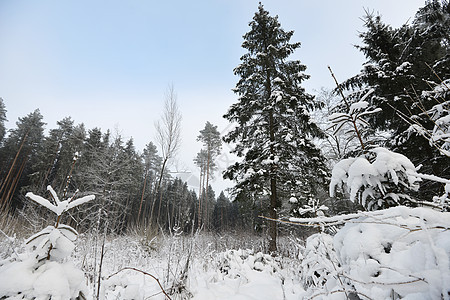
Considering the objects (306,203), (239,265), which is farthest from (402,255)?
(306,203)

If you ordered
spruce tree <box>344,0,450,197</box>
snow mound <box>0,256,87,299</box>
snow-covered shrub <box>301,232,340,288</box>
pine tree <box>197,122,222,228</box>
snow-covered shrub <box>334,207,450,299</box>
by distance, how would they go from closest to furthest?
snow-covered shrub <box>334,207,450,299</box> → snow mound <box>0,256,87,299</box> → snow-covered shrub <box>301,232,340,288</box> → spruce tree <box>344,0,450,197</box> → pine tree <box>197,122,222,228</box>

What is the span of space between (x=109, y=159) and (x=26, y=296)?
969 centimetres

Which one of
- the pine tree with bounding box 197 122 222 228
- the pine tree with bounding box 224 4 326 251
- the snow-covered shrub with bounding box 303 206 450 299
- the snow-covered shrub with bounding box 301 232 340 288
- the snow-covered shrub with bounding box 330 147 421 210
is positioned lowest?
the snow-covered shrub with bounding box 301 232 340 288

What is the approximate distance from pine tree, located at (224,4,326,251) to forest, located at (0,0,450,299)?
55 mm

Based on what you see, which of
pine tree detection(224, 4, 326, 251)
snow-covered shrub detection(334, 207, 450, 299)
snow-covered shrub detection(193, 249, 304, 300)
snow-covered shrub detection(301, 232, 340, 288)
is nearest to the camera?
snow-covered shrub detection(334, 207, 450, 299)

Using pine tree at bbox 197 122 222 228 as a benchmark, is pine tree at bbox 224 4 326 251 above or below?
below

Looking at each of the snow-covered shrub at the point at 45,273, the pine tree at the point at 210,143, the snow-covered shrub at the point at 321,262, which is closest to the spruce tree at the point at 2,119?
the pine tree at the point at 210,143

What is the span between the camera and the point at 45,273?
2.62 feet

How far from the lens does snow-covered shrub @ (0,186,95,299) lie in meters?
0.74

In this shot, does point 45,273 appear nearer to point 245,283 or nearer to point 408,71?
point 245,283

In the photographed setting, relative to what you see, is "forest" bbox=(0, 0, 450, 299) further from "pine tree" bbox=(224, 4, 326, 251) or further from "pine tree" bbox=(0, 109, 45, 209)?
"pine tree" bbox=(0, 109, 45, 209)

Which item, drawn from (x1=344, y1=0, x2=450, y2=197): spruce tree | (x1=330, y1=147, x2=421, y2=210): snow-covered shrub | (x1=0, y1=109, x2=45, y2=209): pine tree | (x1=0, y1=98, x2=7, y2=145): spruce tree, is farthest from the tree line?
(x1=0, y1=98, x2=7, y2=145): spruce tree

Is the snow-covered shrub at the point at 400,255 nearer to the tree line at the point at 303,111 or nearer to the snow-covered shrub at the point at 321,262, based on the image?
the snow-covered shrub at the point at 321,262

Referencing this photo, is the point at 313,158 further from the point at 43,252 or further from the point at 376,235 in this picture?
the point at 43,252
